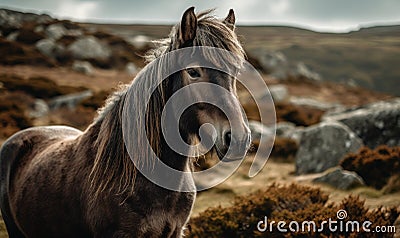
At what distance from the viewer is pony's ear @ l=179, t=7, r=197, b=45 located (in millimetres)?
2506

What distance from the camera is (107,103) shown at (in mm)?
3213

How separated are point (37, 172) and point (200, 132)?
1.63 m

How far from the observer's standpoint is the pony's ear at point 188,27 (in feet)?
8.22

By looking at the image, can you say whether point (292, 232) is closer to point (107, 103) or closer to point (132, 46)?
point (107, 103)

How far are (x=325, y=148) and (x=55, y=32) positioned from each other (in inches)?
1051

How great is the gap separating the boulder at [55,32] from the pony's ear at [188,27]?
97.5ft

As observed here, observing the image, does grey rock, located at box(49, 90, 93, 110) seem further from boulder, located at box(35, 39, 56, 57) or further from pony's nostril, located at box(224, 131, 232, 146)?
pony's nostril, located at box(224, 131, 232, 146)

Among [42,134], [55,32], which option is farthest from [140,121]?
[55,32]

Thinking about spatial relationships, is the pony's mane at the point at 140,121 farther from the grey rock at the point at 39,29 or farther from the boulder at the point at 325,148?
the grey rock at the point at 39,29

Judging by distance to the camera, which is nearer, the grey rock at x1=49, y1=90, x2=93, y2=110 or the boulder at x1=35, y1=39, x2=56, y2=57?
the grey rock at x1=49, y1=90, x2=93, y2=110

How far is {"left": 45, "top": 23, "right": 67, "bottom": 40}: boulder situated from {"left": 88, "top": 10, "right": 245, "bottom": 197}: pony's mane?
96.3ft

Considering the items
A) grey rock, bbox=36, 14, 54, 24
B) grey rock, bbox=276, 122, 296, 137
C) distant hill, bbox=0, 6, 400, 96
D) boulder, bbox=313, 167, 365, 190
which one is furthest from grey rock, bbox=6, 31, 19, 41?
boulder, bbox=313, 167, 365, 190

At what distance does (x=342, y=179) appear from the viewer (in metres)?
7.23

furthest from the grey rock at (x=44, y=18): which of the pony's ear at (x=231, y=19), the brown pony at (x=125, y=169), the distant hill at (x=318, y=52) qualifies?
the pony's ear at (x=231, y=19)
